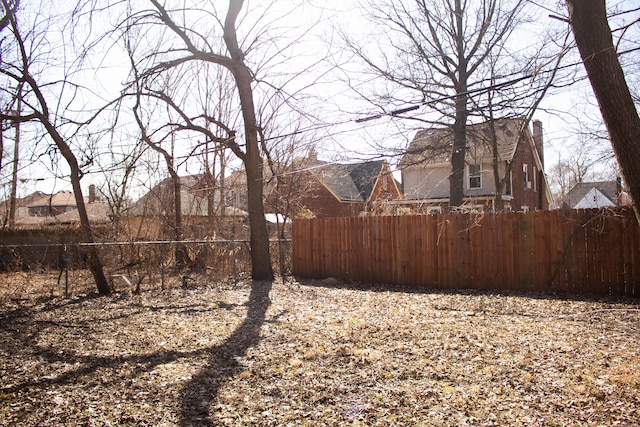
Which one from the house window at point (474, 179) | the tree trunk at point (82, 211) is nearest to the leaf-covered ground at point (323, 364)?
the tree trunk at point (82, 211)

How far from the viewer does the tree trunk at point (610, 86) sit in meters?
4.86

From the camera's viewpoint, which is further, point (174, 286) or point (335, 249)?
point (335, 249)

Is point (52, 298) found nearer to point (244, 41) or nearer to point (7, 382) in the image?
point (7, 382)

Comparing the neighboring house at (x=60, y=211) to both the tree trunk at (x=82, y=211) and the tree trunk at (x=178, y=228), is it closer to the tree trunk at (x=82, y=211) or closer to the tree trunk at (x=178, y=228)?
the tree trunk at (x=178, y=228)

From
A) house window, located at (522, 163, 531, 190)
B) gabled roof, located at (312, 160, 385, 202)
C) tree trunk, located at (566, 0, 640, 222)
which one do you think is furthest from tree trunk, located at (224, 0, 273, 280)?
house window, located at (522, 163, 531, 190)

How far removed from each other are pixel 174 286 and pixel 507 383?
9100 mm

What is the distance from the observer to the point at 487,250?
432 inches

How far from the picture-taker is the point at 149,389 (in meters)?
4.64

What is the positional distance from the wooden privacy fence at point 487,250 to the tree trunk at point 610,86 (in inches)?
206

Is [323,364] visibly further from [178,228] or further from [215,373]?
[178,228]

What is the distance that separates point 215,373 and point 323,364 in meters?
1.15

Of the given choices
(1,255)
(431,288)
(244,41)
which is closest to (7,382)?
(431,288)

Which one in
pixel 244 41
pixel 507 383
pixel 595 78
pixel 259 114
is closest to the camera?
pixel 507 383

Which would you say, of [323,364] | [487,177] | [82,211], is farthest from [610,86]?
[487,177]
